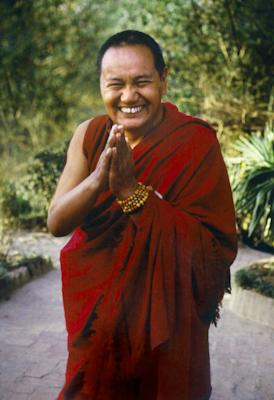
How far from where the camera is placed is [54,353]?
155 inches

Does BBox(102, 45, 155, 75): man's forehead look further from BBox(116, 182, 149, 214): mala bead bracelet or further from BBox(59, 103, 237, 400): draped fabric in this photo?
BBox(116, 182, 149, 214): mala bead bracelet

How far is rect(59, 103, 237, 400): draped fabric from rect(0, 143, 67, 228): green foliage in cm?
737

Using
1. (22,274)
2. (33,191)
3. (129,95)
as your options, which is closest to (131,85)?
(129,95)

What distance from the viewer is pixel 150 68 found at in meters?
2.00

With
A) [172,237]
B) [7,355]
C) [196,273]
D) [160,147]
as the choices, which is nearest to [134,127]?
[160,147]

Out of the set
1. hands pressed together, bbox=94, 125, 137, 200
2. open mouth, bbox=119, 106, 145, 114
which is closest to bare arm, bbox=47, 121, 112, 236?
hands pressed together, bbox=94, 125, 137, 200

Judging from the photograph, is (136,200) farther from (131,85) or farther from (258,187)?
(258,187)

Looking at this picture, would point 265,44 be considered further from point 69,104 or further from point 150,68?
point 150,68

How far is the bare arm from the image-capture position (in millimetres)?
1916

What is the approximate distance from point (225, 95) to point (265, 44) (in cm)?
114

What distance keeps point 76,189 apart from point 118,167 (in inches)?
9.0

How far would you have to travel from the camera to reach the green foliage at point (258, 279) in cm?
536

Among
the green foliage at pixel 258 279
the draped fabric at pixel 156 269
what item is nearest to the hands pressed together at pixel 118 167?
the draped fabric at pixel 156 269

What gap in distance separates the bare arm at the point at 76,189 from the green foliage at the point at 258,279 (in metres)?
3.57
